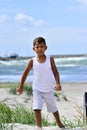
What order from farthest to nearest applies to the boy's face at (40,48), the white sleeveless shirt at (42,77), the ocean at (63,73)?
the ocean at (63,73) < the boy's face at (40,48) < the white sleeveless shirt at (42,77)

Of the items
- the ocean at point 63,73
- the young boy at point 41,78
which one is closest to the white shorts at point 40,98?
the young boy at point 41,78

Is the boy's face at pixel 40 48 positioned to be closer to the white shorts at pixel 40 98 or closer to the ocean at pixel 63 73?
the white shorts at pixel 40 98

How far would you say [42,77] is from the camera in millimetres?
8469

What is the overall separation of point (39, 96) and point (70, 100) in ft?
32.3

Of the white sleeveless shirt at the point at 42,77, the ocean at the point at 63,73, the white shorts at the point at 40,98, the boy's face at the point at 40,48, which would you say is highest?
the ocean at the point at 63,73

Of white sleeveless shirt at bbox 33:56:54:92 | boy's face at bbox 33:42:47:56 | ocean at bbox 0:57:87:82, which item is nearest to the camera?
white sleeveless shirt at bbox 33:56:54:92

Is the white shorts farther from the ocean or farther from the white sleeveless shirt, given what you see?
the ocean

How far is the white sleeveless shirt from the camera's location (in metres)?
8.47

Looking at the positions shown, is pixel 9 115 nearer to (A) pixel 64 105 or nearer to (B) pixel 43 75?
(B) pixel 43 75

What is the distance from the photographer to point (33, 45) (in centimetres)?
871

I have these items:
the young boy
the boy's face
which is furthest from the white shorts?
the boy's face

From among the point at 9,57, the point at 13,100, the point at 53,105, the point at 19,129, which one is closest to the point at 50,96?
the point at 53,105

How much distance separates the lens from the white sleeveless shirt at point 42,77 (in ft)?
27.8

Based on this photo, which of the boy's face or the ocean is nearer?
the boy's face
